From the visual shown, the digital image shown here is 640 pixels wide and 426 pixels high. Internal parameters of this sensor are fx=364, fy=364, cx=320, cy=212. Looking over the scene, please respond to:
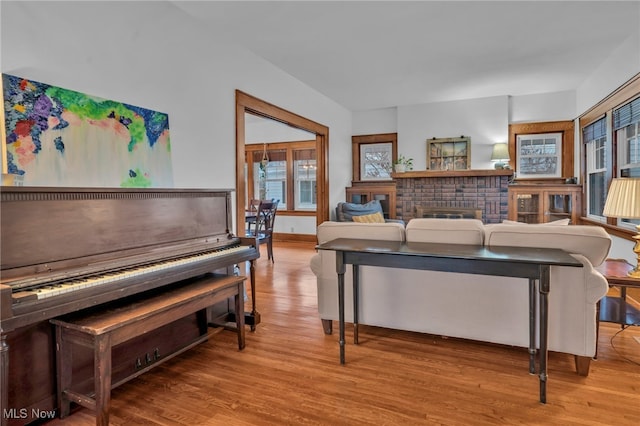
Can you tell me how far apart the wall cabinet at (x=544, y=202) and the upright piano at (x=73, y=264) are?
557 cm

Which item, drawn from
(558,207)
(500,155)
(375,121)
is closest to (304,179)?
(375,121)

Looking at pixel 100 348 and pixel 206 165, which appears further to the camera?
pixel 206 165

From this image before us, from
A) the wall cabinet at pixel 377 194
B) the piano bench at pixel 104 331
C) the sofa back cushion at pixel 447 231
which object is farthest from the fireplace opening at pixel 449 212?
the piano bench at pixel 104 331

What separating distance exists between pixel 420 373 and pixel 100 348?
1.73 meters

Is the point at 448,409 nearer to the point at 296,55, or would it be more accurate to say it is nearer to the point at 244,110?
the point at 244,110

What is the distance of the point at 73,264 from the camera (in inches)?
70.7

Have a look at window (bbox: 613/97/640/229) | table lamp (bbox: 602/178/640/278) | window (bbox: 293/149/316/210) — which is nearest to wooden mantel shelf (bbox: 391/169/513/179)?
window (bbox: 613/97/640/229)

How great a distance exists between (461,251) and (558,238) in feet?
2.07

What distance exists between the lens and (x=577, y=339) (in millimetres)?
2119

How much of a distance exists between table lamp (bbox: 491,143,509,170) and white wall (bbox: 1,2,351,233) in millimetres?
3938

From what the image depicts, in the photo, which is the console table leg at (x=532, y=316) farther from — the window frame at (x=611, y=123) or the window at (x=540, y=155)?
the window at (x=540, y=155)

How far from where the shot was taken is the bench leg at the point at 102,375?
5.37 feet

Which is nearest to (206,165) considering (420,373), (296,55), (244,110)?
(244,110)

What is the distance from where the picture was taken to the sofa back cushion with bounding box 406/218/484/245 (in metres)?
2.44
